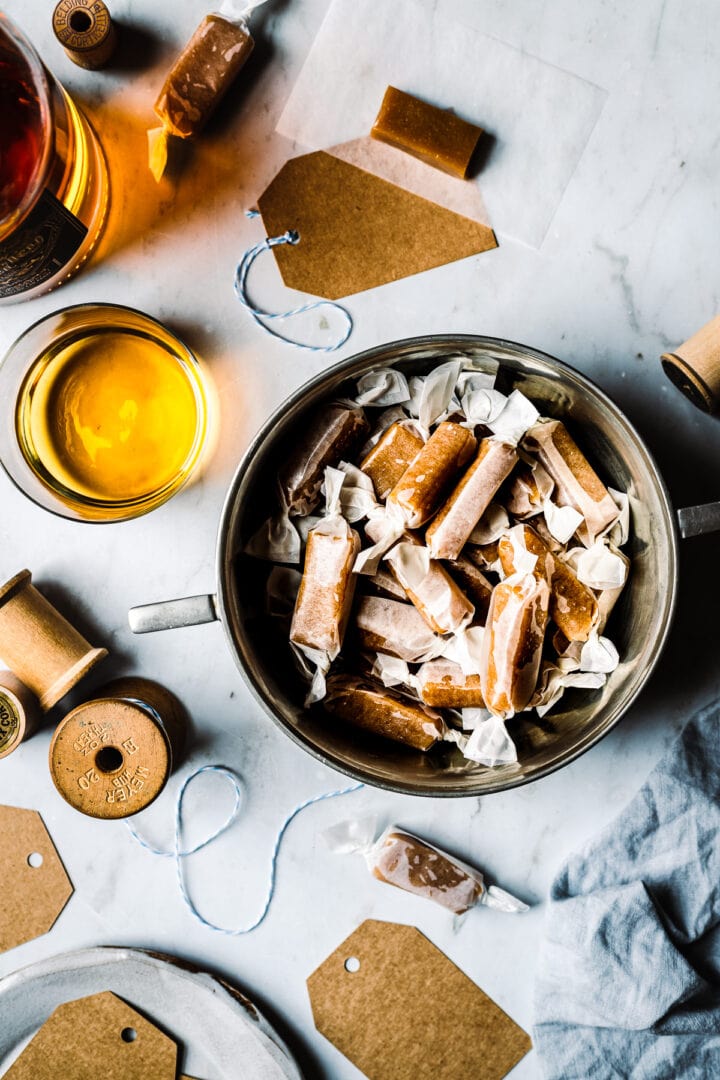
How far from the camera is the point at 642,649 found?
4.00 ft

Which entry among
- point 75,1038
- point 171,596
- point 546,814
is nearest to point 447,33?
point 171,596

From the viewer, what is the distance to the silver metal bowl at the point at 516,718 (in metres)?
1.17

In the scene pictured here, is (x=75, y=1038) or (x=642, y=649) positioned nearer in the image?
(x=642, y=649)

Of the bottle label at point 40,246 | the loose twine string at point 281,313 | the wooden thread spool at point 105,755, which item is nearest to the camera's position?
the bottle label at point 40,246

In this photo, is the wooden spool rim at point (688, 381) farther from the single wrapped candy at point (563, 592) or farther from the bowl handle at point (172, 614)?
the bowl handle at point (172, 614)

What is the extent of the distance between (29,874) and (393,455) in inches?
38.8

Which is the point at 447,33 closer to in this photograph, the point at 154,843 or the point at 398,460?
the point at 398,460

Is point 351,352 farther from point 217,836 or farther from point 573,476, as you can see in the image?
point 217,836

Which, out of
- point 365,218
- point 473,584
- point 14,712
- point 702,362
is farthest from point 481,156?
point 14,712

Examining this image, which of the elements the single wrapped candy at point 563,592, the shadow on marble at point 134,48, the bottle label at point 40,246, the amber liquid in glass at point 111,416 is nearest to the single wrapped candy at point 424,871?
the single wrapped candy at point 563,592

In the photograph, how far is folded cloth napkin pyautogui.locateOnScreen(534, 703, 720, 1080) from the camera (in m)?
1.44

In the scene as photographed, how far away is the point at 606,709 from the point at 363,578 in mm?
414

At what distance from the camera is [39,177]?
1.23 metres

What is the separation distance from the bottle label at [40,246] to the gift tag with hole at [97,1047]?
1.22 metres
